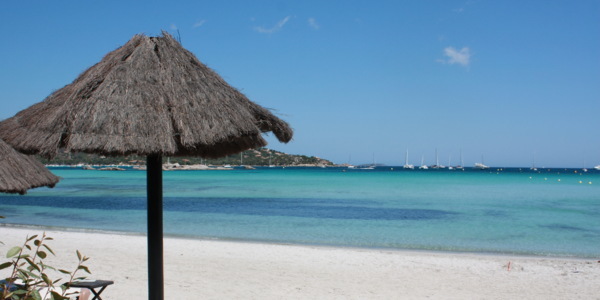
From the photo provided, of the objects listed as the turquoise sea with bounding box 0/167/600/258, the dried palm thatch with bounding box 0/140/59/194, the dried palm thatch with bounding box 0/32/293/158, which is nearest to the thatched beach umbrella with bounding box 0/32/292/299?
the dried palm thatch with bounding box 0/32/293/158

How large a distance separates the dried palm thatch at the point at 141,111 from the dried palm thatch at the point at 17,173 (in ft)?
3.67

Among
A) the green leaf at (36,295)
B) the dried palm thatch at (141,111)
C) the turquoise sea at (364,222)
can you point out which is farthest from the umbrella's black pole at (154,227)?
the turquoise sea at (364,222)

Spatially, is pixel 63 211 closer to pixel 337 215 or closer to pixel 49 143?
pixel 337 215

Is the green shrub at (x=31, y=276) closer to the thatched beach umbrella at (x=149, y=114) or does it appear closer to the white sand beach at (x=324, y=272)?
the thatched beach umbrella at (x=149, y=114)

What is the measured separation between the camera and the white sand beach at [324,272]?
6495mm

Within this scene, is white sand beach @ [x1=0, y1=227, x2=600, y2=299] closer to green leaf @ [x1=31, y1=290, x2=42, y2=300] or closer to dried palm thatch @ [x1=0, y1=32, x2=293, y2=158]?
dried palm thatch @ [x1=0, y1=32, x2=293, y2=158]

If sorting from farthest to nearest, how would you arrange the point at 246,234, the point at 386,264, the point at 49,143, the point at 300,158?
the point at 300,158
the point at 246,234
the point at 386,264
the point at 49,143

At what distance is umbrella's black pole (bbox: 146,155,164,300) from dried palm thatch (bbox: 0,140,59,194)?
6.15 feet

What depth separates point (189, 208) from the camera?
21.0 m

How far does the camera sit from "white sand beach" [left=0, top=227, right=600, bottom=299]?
6495 mm

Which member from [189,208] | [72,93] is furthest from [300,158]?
[72,93]

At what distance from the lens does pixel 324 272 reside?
7.84m

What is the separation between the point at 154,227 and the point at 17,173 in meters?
2.17

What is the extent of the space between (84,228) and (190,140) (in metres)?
12.1
